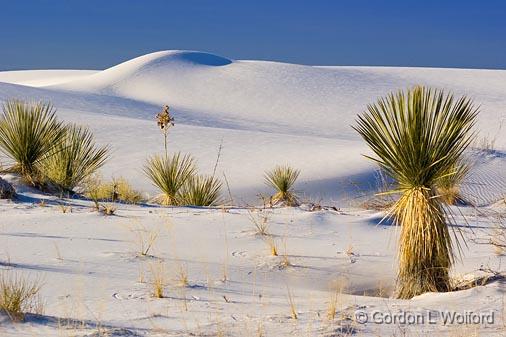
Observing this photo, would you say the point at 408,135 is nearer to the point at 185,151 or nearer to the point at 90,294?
the point at 90,294

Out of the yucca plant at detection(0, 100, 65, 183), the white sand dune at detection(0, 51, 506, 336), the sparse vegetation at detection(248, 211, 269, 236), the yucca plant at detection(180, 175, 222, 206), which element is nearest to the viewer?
the white sand dune at detection(0, 51, 506, 336)

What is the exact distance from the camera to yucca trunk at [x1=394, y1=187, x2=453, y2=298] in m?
5.12

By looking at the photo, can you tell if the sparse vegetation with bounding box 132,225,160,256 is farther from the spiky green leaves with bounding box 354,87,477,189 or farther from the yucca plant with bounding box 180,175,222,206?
the yucca plant with bounding box 180,175,222,206

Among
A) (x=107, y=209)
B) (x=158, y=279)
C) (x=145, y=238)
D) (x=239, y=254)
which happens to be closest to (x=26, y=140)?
(x=107, y=209)

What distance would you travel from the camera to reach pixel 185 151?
61.2 feet

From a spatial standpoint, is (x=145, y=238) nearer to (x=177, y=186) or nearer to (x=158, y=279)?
(x=158, y=279)

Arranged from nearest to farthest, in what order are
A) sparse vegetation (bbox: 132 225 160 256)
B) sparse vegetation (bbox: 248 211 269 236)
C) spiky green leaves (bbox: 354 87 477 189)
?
spiky green leaves (bbox: 354 87 477 189) < sparse vegetation (bbox: 132 225 160 256) < sparse vegetation (bbox: 248 211 269 236)

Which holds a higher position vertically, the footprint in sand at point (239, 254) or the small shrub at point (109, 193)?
the small shrub at point (109, 193)

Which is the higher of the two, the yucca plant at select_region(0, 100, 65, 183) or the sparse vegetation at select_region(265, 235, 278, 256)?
the yucca plant at select_region(0, 100, 65, 183)

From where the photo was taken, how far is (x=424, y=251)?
515 cm

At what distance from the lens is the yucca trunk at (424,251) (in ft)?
16.8

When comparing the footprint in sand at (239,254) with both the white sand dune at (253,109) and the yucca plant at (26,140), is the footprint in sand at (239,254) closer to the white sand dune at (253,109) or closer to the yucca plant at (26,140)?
the yucca plant at (26,140)

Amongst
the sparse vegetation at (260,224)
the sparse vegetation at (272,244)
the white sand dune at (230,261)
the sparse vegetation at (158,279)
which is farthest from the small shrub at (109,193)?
the sparse vegetation at (158,279)

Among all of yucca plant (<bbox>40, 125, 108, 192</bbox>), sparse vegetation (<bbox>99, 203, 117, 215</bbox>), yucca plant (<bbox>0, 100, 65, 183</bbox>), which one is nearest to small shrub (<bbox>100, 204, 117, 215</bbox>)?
sparse vegetation (<bbox>99, 203, 117, 215</bbox>)
